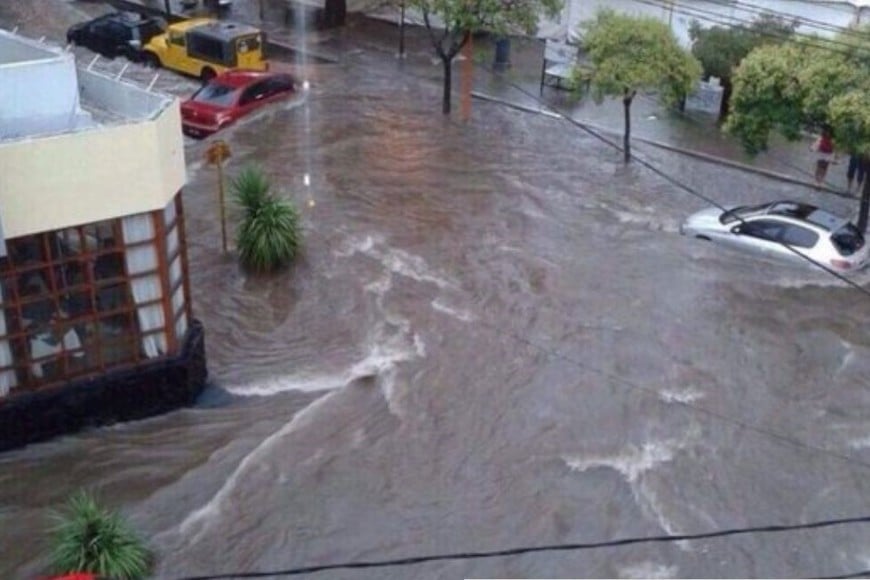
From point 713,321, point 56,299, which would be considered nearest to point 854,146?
point 713,321

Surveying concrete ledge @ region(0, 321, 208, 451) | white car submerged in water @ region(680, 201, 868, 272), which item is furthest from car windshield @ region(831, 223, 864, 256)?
concrete ledge @ region(0, 321, 208, 451)

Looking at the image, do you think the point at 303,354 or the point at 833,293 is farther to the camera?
the point at 833,293

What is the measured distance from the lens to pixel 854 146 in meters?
19.5

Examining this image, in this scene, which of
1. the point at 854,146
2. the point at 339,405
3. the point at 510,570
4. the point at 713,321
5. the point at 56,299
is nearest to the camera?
the point at 510,570

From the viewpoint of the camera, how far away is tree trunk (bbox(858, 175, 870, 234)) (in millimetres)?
20641

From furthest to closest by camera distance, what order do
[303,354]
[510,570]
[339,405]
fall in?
1. [303,354]
2. [339,405]
3. [510,570]

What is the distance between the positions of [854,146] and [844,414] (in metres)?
5.71

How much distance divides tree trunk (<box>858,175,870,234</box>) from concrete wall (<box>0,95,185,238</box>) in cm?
1291

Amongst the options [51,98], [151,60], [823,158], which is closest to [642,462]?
[51,98]

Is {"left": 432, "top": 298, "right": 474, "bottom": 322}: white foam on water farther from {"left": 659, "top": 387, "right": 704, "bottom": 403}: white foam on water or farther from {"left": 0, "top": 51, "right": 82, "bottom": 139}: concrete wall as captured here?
{"left": 0, "top": 51, "right": 82, "bottom": 139}: concrete wall

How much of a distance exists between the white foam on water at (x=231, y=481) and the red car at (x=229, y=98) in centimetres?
1116

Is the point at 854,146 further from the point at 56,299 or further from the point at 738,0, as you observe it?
the point at 56,299

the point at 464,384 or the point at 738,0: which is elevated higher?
the point at 738,0

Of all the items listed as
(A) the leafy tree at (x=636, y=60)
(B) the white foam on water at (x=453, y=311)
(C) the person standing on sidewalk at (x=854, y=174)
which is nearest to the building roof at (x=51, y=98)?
(B) the white foam on water at (x=453, y=311)
